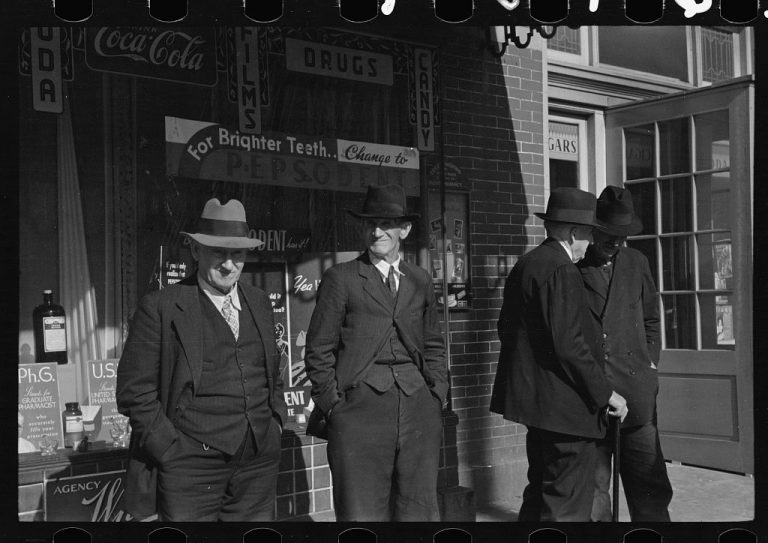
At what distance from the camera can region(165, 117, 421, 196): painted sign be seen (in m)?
5.46

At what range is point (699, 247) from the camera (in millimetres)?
7445

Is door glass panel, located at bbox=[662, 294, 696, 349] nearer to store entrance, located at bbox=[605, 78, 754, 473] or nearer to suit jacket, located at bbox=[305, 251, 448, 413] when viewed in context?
store entrance, located at bbox=[605, 78, 754, 473]

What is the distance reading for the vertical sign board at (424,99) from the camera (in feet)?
20.8

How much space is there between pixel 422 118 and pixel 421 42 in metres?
0.51

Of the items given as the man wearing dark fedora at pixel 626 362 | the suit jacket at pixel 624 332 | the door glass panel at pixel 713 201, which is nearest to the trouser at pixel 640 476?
the man wearing dark fedora at pixel 626 362

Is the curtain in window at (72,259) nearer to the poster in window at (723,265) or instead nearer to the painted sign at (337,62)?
the painted sign at (337,62)

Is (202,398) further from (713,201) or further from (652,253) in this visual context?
(713,201)

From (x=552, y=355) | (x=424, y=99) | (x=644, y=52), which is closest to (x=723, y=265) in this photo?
(x=644, y=52)

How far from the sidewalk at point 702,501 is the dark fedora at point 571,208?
2210 millimetres

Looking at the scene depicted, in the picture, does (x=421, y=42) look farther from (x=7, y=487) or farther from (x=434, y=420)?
(x=7, y=487)

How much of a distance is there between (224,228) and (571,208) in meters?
1.90

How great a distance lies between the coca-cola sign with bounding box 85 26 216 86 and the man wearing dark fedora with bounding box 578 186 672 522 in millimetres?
2473

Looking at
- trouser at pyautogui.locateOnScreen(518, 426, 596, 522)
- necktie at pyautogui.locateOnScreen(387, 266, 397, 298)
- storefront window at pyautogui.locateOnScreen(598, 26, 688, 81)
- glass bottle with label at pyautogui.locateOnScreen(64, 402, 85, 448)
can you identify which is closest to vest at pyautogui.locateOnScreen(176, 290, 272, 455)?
necktie at pyautogui.locateOnScreen(387, 266, 397, 298)

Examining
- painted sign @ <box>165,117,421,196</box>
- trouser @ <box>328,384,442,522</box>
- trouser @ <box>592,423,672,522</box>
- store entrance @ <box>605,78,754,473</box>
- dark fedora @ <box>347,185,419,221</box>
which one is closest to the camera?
trouser @ <box>328,384,442,522</box>
